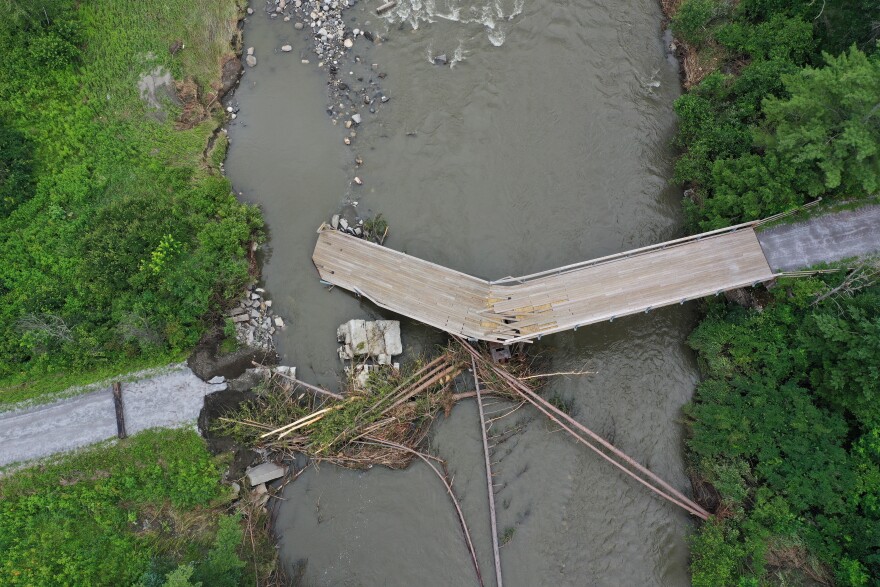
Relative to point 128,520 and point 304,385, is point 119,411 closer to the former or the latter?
point 128,520

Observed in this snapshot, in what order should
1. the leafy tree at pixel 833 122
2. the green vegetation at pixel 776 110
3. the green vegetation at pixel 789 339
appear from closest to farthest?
the leafy tree at pixel 833 122 < the green vegetation at pixel 776 110 < the green vegetation at pixel 789 339

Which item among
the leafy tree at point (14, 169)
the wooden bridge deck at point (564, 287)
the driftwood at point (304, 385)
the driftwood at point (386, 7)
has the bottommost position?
the driftwood at point (304, 385)

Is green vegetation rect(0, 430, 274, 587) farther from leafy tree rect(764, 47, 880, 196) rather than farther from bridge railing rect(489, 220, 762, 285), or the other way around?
leafy tree rect(764, 47, 880, 196)

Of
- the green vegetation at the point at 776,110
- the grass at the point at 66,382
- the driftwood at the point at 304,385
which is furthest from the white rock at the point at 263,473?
the green vegetation at the point at 776,110

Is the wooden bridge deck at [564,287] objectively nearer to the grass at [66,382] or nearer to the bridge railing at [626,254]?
the bridge railing at [626,254]

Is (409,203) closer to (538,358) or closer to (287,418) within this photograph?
(538,358)

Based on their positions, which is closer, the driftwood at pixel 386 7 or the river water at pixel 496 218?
the river water at pixel 496 218

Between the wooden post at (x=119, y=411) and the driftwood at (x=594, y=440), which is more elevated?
the wooden post at (x=119, y=411)

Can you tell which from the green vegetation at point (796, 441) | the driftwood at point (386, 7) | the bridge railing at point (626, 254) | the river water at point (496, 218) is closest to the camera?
the green vegetation at point (796, 441)
